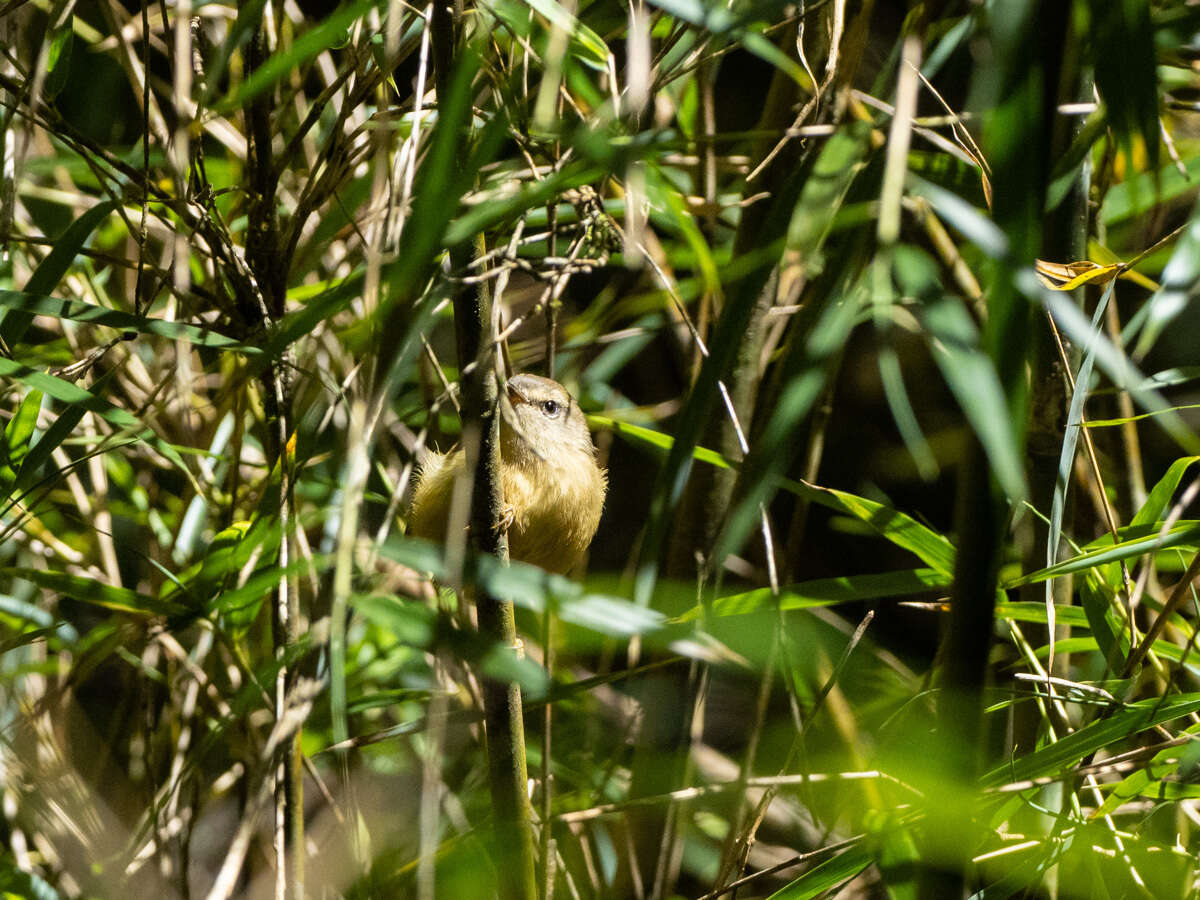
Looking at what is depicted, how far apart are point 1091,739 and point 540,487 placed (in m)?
0.94

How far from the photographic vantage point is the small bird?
5.62 ft

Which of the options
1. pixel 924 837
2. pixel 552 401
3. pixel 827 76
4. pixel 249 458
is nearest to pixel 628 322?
pixel 552 401

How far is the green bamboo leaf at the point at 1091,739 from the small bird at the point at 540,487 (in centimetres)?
79

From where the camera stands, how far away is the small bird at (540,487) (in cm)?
171

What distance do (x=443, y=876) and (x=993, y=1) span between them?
4.02ft

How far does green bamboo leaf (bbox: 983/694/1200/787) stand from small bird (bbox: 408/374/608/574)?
0.79 meters

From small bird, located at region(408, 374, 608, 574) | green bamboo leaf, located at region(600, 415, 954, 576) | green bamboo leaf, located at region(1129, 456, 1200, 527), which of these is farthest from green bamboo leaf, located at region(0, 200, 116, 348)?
green bamboo leaf, located at region(1129, 456, 1200, 527)

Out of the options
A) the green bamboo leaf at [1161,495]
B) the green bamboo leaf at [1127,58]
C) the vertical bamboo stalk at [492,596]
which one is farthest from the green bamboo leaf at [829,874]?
the green bamboo leaf at [1127,58]

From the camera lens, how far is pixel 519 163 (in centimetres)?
129

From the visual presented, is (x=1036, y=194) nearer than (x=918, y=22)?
Yes

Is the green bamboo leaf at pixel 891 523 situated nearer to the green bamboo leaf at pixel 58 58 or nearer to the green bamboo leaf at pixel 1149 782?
the green bamboo leaf at pixel 1149 782

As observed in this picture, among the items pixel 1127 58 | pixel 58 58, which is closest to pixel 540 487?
pixel 58 58

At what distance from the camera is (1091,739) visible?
1.04 metres

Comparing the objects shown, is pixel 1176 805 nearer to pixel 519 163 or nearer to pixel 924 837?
pixel 924 837
